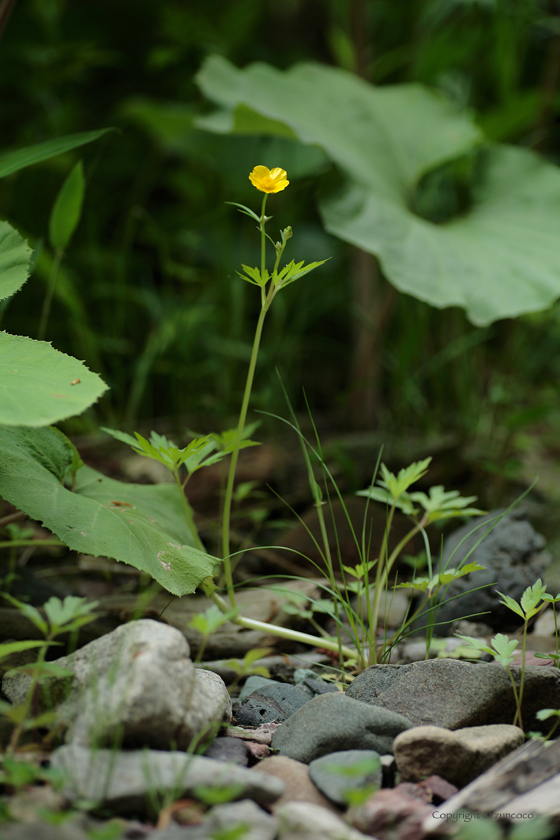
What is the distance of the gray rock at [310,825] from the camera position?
576mm

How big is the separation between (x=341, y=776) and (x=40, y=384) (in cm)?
57

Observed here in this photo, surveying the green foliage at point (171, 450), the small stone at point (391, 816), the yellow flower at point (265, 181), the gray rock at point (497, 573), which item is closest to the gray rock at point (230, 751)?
the small stone at point (391, 816)

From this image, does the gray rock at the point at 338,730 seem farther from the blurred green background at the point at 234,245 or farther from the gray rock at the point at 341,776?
the blurred green background at the point at 234,245

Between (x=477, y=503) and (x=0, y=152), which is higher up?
(x=0, y=152)

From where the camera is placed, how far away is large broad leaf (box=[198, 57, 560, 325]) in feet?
4.75

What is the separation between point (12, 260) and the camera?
1.04 m

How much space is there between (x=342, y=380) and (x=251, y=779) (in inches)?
93.5

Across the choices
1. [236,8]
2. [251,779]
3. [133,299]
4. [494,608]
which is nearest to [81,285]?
[133,299]

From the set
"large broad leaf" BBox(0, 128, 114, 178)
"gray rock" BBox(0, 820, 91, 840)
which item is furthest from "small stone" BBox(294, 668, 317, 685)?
"large broad leaf" BBox(0, 128, 114, 178)

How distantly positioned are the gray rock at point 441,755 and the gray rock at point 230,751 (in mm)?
173

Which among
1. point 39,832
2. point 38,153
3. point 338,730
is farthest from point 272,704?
point 38,153

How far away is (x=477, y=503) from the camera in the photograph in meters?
1.66

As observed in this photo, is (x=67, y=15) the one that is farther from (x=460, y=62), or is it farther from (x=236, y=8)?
(x=460, y=62)

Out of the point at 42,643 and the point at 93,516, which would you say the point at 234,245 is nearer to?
the point at 93,516
